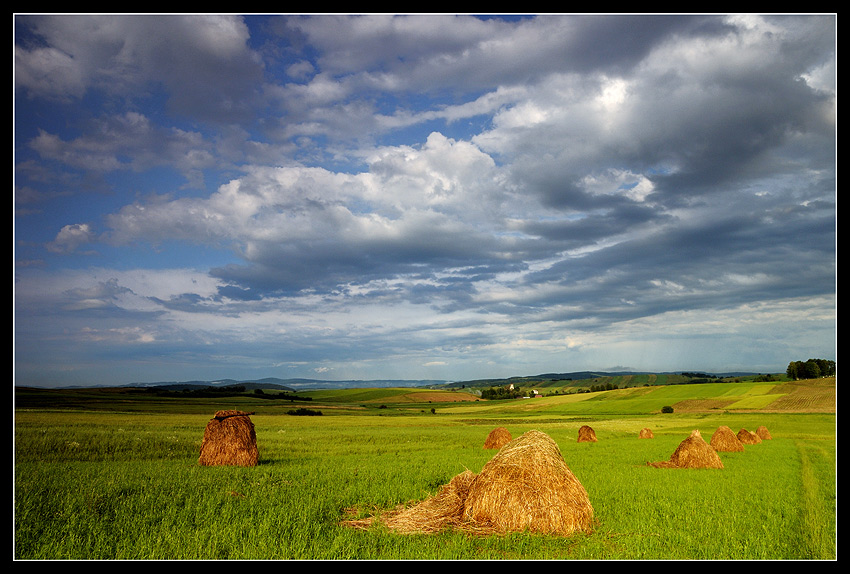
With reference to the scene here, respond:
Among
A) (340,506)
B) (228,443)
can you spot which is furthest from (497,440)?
(340,506)

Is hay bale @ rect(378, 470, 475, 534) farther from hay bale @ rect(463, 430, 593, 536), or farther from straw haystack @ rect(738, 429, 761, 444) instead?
straw haystack @ rect(738, 429, 761, 444)

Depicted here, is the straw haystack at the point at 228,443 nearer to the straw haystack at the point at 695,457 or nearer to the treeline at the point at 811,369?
the straw haystack at the point at 695,457

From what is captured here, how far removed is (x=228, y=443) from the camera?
19516 mm

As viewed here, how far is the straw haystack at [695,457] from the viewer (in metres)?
22.2

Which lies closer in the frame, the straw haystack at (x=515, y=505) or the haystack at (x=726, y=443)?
the straw haystack at (x=515, y=505)

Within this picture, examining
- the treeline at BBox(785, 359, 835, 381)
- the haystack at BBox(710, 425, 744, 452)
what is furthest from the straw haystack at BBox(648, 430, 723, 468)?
the treeline at BBox(785, 359, 835, 381)

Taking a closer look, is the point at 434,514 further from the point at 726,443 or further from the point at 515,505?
the point at 726,443

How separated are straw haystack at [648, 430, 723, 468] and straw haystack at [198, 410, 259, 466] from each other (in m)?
19.3

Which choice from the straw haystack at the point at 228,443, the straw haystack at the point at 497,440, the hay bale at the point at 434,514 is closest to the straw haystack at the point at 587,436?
the straw haystack at the point at 497,440

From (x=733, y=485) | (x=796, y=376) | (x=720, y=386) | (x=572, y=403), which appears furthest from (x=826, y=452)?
(x=796, y=376)

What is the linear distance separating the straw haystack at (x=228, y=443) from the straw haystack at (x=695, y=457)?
19272mm

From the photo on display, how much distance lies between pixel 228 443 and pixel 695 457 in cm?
2142
